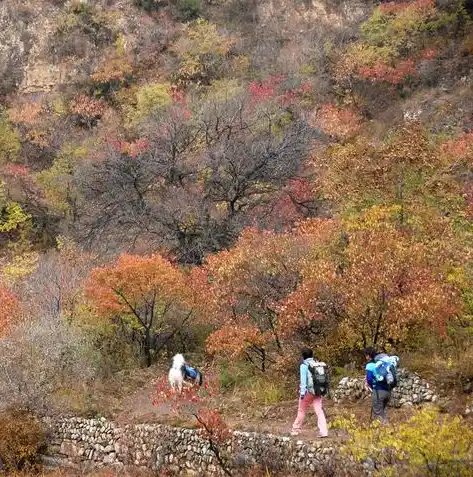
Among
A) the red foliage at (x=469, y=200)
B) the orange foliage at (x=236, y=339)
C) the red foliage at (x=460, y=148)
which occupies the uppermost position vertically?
the red foliage at (x=469, y=200)

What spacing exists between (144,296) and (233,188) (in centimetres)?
966

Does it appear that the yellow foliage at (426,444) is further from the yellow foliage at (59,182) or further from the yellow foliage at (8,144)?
the yellow foliage at (8,144)

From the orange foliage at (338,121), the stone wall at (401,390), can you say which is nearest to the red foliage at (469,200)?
the stone wall at (401,390)

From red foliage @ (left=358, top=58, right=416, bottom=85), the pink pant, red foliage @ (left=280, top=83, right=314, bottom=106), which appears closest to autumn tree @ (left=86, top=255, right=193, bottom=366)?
the pink pant

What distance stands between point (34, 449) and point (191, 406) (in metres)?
4.12

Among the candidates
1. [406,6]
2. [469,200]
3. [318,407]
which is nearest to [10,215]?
[406,6]

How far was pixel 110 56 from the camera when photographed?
46.6 meters

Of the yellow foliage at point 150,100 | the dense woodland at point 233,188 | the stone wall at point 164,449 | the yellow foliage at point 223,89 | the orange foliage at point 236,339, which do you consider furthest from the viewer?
the yellow foliage at point 150,100

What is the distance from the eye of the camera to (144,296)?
57.9 ft

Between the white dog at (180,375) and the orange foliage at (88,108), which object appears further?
the orange foliage at (88,108)

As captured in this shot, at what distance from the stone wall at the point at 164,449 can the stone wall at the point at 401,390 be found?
240 centimetres

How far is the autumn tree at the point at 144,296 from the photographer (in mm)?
Result: 16938

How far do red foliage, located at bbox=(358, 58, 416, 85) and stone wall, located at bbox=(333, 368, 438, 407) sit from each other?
26530 millimetres

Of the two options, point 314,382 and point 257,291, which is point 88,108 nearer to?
point 257,291
